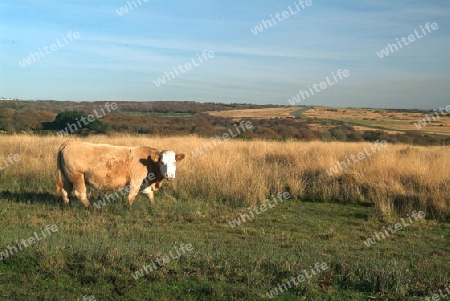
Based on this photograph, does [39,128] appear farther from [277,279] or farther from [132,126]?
[277,279]

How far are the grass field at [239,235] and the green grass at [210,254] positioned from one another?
0.8 inches

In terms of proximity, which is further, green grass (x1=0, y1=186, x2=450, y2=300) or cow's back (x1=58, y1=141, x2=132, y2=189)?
cow's back (x1=58, y1=141, x2=132, y2=189)

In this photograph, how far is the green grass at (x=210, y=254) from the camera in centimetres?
507

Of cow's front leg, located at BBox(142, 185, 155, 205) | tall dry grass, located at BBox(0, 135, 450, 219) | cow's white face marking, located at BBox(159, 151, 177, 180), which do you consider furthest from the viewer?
tall dry grass, located at BBox(0, 135, 450, 219)

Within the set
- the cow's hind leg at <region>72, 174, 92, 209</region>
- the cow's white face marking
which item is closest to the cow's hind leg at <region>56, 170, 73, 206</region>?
the cow's hind leg at <region>72, 174, 92, 209</region>

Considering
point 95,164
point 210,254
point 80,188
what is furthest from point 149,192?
point 210,254

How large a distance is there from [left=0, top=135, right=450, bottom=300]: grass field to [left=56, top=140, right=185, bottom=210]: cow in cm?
48

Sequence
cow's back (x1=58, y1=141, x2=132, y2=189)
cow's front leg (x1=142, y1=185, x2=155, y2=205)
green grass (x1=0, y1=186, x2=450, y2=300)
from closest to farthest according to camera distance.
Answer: green grass (x1=0, y1=186, x2=450, y2=300), cow's back (x1=58, y1=141, x2=132, y2=189), cow's front leg (x1=142, y1=185, x2=155, y2=205)

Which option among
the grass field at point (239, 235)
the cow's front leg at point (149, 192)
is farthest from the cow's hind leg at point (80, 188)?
the cow's front leg at point (149, 192)

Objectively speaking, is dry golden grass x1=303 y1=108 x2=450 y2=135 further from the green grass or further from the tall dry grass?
the green grass

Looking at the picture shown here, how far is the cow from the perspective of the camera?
9.66 m

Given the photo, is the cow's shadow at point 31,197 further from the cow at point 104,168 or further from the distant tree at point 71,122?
the distant tree at point 71,122

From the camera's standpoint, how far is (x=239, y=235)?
319 inches

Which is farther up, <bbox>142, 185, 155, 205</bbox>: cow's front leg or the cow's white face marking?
the cow's white face marking
